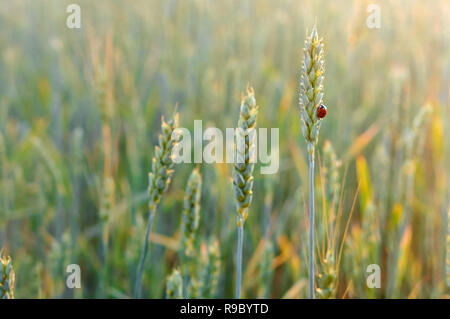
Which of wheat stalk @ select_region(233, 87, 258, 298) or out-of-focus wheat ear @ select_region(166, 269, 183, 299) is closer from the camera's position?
wheat stalk @ select_region(233, 87, 258, 298)

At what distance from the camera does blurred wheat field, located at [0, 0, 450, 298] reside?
127 cm

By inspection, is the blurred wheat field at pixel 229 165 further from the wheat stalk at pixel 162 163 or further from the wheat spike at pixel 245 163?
the wheat stalk at pixel 162 163

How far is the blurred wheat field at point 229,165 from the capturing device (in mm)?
1269

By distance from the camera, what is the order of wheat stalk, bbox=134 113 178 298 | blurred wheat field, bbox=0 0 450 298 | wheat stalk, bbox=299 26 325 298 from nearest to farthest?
1. wheat stalk, bbox=299 26 325 298
2. wheat stalk, bbox=134 113 178 298
3. blurred wheat field, bbox=0 0 450 298

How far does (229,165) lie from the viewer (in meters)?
1.55

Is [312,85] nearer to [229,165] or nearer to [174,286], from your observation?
[174,286]

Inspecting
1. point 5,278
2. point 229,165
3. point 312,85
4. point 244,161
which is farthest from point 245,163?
point 229,165

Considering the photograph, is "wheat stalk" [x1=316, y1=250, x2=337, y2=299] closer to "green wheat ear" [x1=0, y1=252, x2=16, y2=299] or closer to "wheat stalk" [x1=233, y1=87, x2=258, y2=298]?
"wheat stalk" [x1=233, y1=87, x2=258, y2=298]

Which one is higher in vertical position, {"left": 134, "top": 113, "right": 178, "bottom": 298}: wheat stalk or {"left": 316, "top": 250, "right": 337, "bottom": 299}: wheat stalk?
{"left": 134, "top": 113, "right": 178, "bottom": 298}: wheat stalk

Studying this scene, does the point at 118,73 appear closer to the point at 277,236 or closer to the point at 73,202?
the point at 73,202

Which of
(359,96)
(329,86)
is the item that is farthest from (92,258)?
(359,96)

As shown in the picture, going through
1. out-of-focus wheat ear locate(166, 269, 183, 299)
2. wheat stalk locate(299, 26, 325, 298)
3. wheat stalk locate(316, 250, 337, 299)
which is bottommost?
out-of-focus wheat ear locate(166, 269, 183, 299)

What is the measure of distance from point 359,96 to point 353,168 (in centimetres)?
69

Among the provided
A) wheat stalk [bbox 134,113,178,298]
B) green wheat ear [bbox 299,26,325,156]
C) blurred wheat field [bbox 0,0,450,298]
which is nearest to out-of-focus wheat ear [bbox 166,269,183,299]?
wheat stalk [bbox 134,113,178,298]
